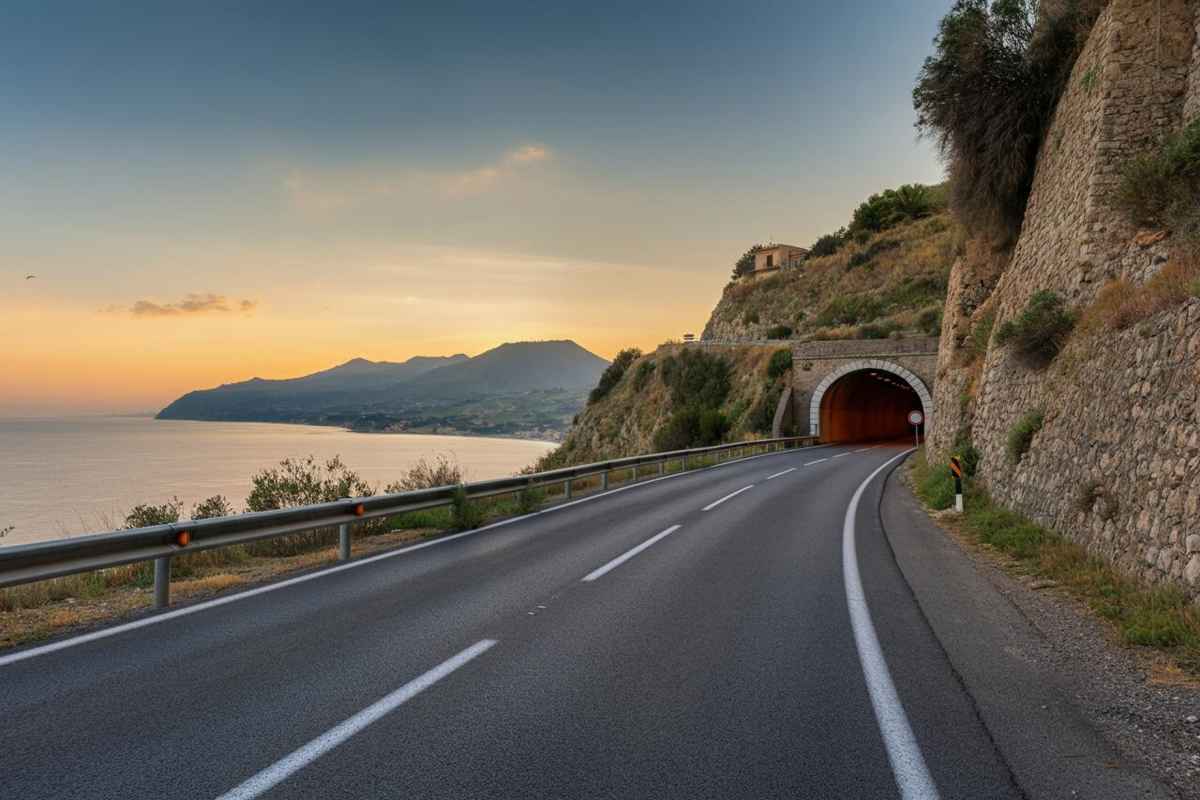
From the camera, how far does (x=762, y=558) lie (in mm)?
8812

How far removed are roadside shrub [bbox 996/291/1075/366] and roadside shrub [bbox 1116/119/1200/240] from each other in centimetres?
176

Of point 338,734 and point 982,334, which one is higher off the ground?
point 982,334

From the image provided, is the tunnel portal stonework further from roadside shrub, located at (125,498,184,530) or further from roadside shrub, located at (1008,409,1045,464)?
roadside shrub, located at (125,498,184,530)

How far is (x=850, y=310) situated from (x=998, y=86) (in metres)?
44.5

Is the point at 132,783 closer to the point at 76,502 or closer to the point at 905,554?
the point at 905,554

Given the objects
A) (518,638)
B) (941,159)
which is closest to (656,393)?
(941,159)

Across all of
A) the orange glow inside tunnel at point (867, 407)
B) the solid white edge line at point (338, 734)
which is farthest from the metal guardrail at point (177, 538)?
the orange glow inside tunnel at point (867, 407)

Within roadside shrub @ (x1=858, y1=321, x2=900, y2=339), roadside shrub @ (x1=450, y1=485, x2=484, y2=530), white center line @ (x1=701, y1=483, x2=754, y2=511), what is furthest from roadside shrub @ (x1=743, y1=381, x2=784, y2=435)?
roadside shrub @ (x1=450, y1=485, x2=484, y2=530)

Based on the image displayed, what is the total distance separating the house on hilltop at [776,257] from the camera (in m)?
84.3

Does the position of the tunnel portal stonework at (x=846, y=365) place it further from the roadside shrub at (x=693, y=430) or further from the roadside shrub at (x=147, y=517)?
the roadside shrub at (x=147, y=517)

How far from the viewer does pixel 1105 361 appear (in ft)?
30.2

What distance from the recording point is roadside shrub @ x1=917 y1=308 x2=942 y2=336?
44.6m

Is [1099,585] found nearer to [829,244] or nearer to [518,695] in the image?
[518,695]

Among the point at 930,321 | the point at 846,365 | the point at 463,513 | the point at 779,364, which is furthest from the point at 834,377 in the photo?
the point at 463,513
